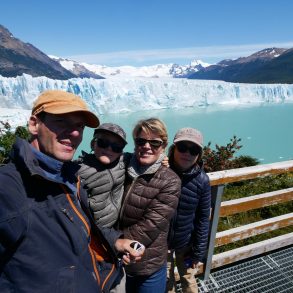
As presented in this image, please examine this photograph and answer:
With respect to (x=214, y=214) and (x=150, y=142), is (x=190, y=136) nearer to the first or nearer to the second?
(x=150, y=142)

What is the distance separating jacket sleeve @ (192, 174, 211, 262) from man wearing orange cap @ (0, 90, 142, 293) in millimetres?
999

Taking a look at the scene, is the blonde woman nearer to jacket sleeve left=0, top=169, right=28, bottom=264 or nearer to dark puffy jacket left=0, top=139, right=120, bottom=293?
dark puffy jacket left=0, top=139, right=120, bottom=293

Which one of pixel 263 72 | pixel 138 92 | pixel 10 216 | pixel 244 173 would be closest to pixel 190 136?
pixel 244 173

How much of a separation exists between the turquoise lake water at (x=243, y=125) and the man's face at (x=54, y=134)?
20.9 m

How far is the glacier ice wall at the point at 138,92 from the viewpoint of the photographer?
39094 millimetres

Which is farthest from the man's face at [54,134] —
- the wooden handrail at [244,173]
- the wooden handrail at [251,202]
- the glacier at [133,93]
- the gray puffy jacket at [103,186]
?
the glacier at [133,93]

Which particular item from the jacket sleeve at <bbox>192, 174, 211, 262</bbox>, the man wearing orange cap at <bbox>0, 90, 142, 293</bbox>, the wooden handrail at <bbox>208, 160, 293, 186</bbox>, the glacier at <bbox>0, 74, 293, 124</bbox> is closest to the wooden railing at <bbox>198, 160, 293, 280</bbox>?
the wooden handrail at <bbox>208, 160, 293, 186</bbox>

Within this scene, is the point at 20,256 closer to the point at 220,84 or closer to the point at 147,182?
the point at 147,182

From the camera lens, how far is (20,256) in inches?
41.8

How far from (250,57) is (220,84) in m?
159

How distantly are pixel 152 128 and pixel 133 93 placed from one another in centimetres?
4139

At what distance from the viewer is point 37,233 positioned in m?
1.09

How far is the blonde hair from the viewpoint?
188 cm

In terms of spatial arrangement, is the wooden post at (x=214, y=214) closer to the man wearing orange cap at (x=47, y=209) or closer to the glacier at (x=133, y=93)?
the man wearing orange cap at (x=47, y=209)
